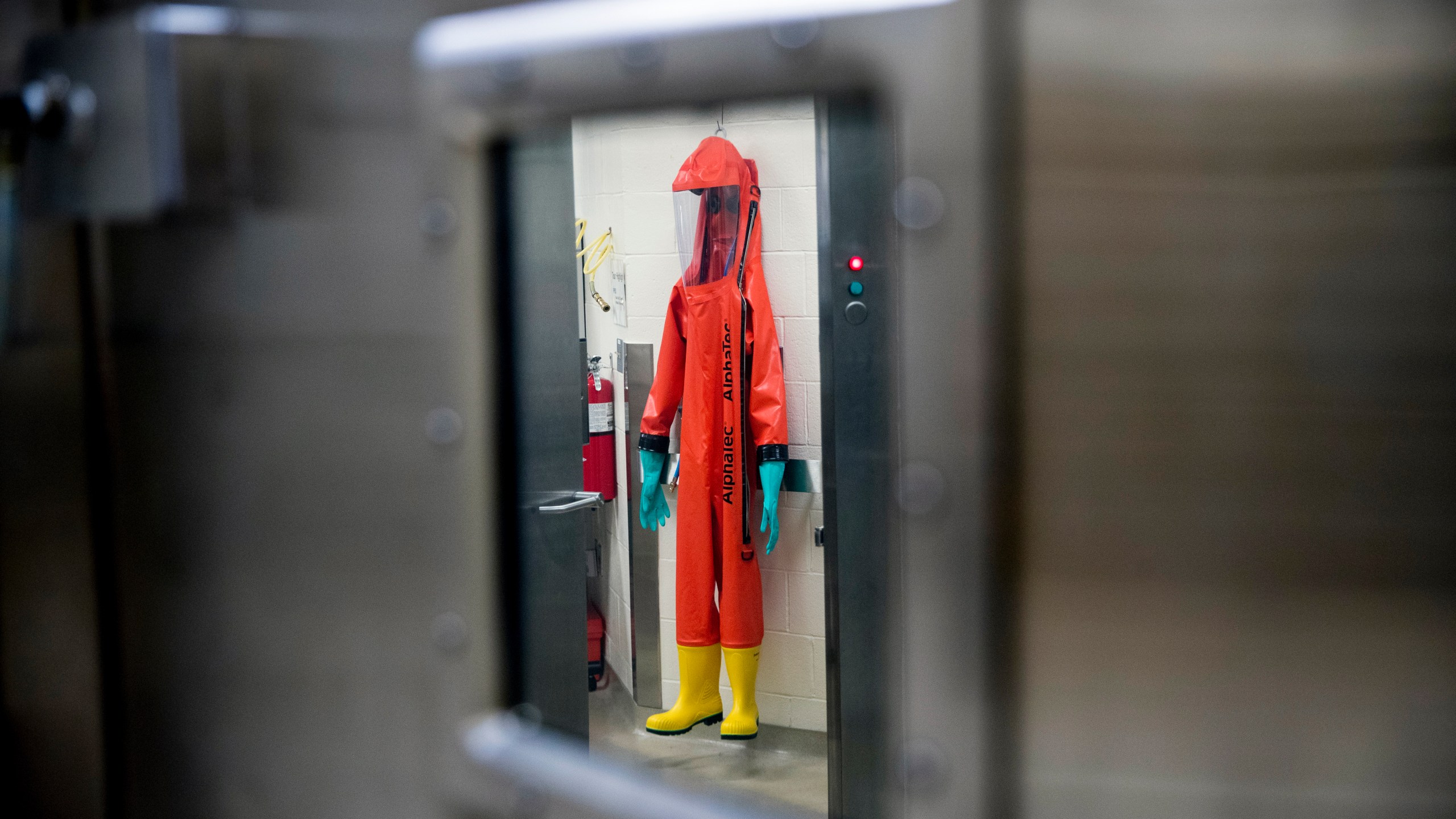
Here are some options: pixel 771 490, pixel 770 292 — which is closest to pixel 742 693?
pixel 771 490

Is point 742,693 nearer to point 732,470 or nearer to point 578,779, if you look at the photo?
point 732,470

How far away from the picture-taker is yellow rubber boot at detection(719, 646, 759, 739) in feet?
7.39

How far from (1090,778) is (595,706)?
2258mm

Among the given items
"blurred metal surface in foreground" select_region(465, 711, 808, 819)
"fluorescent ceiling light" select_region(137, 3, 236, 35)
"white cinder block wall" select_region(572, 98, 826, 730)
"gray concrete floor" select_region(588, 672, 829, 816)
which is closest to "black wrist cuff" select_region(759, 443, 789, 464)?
"white cinder block wall" select_region(572, 98, 826, 730)

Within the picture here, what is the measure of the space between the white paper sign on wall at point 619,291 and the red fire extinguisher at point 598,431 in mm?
127

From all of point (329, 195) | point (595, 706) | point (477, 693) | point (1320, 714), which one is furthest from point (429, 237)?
point (595, 706)

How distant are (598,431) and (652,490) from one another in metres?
0.29

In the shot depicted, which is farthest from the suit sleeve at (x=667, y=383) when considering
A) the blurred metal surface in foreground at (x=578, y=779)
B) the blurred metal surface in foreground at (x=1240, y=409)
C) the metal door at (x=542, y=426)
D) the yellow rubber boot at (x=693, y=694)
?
the blurred metal surface in foreground at (x=1240, y=409)

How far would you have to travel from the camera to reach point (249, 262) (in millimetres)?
684

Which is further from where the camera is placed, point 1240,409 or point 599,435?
point 599,435

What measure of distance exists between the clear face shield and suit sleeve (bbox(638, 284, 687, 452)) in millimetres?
85

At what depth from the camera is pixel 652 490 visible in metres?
2.30

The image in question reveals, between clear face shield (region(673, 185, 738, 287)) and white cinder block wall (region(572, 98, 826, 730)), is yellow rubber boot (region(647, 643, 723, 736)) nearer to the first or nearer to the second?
white cinder block wall (region(572, 98, 826, 730))

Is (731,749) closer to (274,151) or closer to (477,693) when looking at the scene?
(477,693)
